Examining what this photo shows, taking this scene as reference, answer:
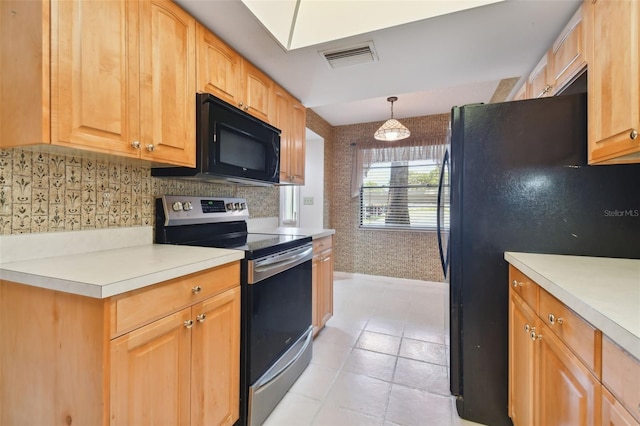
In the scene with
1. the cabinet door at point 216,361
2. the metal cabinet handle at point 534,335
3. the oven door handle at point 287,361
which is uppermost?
the metal cabinet handle at point 534,335

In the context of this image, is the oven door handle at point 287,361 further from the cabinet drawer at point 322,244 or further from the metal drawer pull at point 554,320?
the metal drawer pull at point 554,320

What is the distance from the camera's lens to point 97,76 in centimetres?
110

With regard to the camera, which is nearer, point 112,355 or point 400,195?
point 112,355

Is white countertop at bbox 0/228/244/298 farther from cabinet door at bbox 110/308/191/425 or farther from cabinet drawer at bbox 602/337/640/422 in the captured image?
cabinet drawer at bbox 602/337/640/422

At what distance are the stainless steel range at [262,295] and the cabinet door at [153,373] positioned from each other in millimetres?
354

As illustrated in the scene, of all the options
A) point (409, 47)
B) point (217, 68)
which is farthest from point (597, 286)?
point (217, 68)

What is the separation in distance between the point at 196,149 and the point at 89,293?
972mm

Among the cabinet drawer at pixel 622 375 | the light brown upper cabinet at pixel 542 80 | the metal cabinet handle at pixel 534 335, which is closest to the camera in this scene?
the cabinet drawer at pixel 622 375

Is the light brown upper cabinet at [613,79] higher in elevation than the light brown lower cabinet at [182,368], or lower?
higher

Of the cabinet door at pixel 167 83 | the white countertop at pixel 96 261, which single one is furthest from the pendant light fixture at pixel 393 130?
the white countertop at pixel 96 261

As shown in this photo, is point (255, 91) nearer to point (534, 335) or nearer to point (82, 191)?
point (82, 191)

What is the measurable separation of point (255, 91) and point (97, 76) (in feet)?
3.56

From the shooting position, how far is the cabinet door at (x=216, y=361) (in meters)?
1.15

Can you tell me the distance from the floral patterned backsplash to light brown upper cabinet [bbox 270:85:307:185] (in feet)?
3.18
